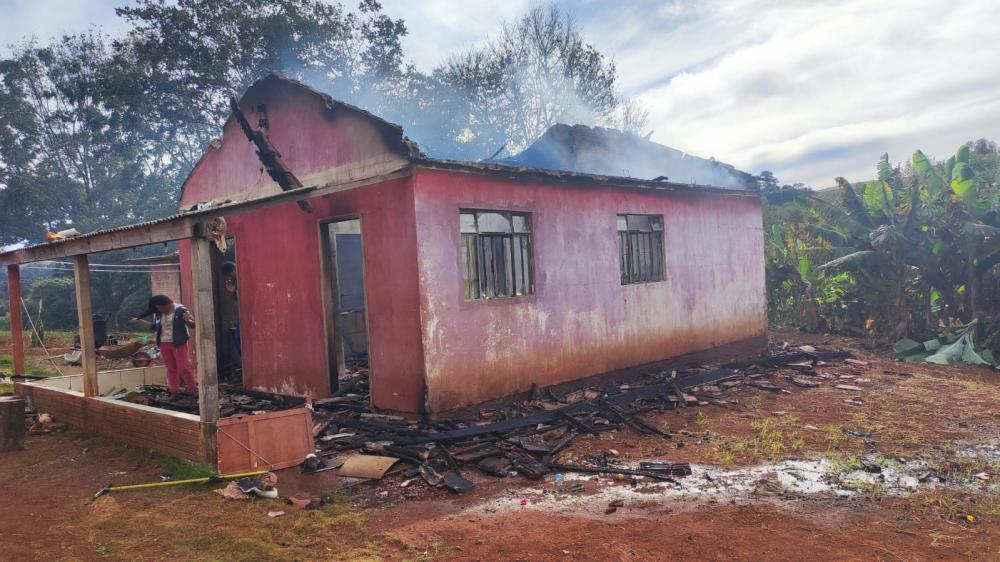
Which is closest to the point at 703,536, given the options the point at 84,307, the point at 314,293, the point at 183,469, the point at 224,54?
the point at 183,469

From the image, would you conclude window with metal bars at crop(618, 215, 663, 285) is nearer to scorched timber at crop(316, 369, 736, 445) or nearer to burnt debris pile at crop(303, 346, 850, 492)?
burnt debris pile at crop(303, 346, 850, 492)

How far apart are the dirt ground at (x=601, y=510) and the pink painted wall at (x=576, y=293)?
1972mm

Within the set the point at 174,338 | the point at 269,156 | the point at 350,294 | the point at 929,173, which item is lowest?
the point at 174,338

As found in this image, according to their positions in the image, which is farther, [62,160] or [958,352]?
[62,160]

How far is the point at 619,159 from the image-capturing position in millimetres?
16047

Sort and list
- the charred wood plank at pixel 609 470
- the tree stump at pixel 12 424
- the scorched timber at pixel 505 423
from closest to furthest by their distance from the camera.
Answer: the charred wood plank at pixel 609 470 → the scorched timber at pixel 505 423 → the tree stump at pixel 12 424

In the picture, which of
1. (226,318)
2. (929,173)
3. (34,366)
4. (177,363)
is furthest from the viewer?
(34,366)

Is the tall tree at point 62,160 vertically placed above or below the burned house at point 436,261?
above

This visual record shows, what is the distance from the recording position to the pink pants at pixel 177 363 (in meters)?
10.2

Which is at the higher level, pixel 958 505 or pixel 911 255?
pixel 911 255

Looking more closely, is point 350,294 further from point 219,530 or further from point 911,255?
point 911,255

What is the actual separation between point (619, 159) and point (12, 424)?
1351cm

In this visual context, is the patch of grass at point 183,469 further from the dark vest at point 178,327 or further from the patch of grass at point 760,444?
the patch of grass at point 760,444

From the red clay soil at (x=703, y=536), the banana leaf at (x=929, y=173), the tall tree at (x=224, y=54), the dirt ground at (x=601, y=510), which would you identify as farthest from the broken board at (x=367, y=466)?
the tall tree at (x=224, y=54)
